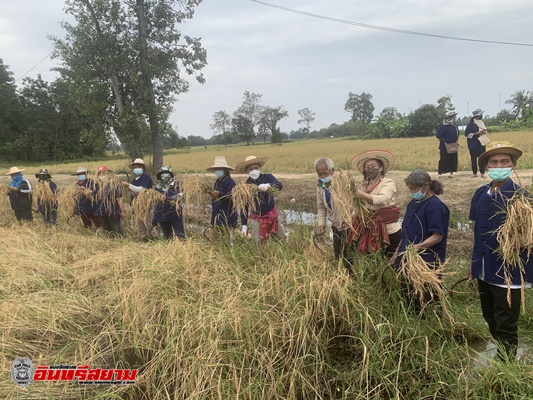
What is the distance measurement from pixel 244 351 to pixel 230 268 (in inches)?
48.4

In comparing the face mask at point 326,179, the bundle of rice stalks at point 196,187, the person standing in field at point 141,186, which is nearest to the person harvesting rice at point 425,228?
the face mask at point 326,179

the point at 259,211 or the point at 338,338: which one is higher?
the point at 259,211

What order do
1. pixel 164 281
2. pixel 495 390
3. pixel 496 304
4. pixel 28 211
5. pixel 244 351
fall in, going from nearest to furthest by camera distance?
pixel 495 390, pixel 244 351, pixel 496 304, pixel 164 281, pixel 28 211

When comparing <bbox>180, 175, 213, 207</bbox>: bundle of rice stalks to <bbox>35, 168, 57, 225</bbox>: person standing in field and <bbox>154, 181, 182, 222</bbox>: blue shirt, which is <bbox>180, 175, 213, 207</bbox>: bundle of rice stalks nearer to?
<bbox>154, 181, 182, 222</bbox>: blue shirt

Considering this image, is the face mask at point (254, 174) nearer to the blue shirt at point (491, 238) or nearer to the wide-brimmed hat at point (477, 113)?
the blue shirt at point (491, 238)

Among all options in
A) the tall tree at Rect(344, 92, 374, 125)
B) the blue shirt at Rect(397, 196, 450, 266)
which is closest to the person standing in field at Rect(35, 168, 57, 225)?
the blue shirt at Rect(397, 196, 450, 266)

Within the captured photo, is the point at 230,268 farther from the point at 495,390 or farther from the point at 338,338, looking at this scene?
the point at 495,390

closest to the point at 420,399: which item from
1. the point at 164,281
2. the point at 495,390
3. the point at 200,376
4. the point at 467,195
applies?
the point at 495,390

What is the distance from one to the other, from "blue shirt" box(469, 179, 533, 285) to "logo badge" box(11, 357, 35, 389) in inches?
110

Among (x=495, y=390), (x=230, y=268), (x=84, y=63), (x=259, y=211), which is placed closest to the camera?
(x=495, y=390)

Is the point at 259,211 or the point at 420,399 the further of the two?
the point at 259,211

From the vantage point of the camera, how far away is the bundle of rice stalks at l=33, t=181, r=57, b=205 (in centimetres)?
608

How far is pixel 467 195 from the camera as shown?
692cm

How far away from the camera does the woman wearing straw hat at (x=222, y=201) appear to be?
4.37m
